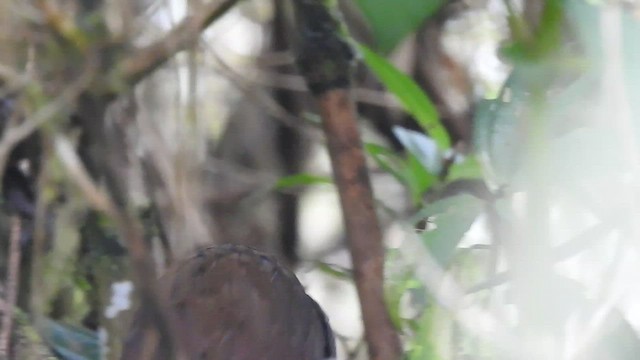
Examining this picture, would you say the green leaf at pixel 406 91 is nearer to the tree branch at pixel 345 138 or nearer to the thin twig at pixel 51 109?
the tree branch at pixel 345 138

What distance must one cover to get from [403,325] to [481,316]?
0.05m

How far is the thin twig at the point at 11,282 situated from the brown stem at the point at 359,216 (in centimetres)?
23

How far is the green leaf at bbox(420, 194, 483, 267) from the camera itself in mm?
445

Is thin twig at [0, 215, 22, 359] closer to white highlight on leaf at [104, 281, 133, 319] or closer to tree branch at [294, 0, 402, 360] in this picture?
white highlight on leaf at [104, 281, 133, 319]

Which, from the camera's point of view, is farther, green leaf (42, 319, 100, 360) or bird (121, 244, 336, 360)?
green leaf (42, 319, 100, 360)

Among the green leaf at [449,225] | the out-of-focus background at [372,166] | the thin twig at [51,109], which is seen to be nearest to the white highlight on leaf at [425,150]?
the out-of-focus background at [372,166]

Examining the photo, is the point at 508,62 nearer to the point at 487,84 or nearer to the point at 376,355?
the point at 376,355

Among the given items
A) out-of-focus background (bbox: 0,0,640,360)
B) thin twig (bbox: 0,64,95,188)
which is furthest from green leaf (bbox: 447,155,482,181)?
thin twig (bbox: 0,64,95,188)

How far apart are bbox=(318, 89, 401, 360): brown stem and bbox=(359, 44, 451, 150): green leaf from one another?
4 centimetres

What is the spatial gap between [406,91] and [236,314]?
0.17m

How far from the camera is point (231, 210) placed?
84cm

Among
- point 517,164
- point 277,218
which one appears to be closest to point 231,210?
point 277,218

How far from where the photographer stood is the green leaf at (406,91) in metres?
0.52

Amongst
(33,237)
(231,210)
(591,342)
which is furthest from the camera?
(231,210)
